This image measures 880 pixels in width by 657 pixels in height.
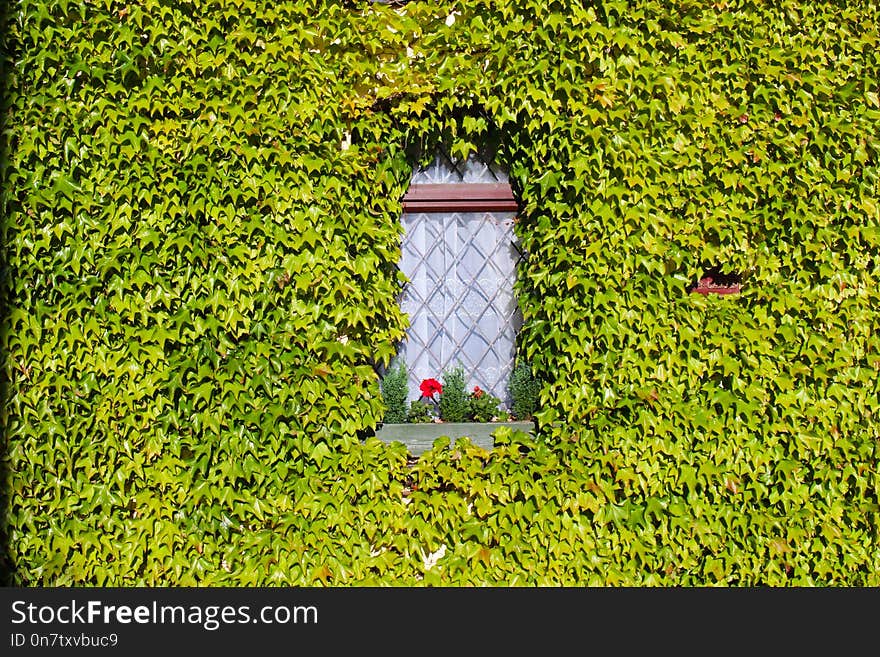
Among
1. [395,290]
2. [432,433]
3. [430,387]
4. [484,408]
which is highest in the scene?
[395,290]

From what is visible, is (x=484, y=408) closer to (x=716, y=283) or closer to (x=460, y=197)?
(x=460, y=197)

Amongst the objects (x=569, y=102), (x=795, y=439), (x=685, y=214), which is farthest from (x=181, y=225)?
(x=795, y=439)

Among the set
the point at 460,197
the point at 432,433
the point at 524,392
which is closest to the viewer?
the point at 432,433

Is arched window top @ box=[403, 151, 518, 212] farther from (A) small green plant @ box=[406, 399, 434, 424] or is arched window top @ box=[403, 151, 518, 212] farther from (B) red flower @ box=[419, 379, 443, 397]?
(A) small green plant @ box=[406, 399, 434, 424]

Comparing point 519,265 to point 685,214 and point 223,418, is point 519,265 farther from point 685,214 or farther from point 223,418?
point 223,418

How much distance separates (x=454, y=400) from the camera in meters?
3.39

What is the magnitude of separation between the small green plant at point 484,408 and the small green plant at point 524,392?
8 cm

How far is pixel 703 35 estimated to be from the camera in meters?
3.26

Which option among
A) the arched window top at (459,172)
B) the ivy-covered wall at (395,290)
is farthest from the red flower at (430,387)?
the arched window top at (459,172)

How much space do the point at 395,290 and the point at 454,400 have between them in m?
0.62

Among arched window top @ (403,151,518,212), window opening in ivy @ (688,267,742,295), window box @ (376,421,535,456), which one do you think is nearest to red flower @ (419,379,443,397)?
window box @ (376,421,535,456)

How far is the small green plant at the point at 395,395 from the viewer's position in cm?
339

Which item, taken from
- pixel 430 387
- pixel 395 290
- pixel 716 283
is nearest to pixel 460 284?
pixel 395 290

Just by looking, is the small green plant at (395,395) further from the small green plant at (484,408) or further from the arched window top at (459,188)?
the arched window top at (459,188)
